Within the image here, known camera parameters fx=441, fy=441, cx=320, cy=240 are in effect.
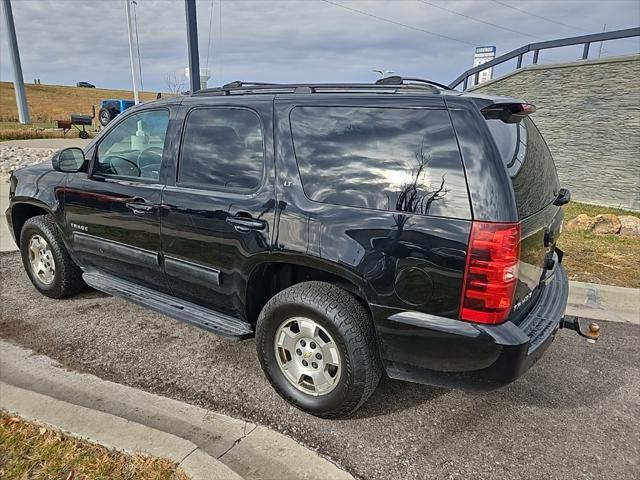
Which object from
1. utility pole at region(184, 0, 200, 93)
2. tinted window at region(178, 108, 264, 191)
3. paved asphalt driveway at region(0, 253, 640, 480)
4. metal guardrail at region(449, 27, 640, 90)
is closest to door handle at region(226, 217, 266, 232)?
tinted window at region(178, 108, 264, 191)

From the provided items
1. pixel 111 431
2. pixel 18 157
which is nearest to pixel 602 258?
pixel 111 431

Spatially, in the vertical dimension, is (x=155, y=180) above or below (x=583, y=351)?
above

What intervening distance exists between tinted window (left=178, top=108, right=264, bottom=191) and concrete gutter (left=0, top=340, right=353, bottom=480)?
139 cm

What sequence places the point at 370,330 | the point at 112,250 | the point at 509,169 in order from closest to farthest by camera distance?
the point at 509,169 → the point at 370,330 → the point at 112,250

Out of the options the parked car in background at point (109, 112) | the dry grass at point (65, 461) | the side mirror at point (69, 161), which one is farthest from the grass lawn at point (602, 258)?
the parked car in background at point (109, 112)

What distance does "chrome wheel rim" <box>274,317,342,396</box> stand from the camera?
2.49 m

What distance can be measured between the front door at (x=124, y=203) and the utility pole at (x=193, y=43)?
28.0 ft

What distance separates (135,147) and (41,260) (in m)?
1.64

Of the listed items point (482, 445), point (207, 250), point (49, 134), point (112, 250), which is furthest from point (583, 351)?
point (49, 134)

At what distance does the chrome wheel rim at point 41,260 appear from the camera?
4.05 m

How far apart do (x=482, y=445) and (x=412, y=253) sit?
1190 mm

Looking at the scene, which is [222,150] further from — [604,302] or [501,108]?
[604,302]

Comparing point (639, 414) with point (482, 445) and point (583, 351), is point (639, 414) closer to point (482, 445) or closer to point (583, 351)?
point (583, 351)

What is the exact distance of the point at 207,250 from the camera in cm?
286
